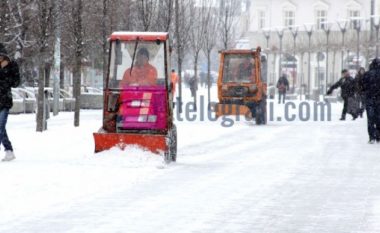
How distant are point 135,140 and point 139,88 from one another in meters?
1.20

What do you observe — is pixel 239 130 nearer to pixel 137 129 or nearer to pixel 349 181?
pixel 137 129

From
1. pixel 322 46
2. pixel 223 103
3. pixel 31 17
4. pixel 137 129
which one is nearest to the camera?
pixel 137 129

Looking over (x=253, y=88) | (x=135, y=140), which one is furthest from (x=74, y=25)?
(x=135, y=140)

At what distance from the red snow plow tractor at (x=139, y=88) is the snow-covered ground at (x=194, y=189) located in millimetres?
775

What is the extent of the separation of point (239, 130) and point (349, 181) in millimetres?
14213

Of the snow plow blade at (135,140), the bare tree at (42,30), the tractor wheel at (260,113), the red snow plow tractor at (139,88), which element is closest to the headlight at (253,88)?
the tractor wheel at (260,113)

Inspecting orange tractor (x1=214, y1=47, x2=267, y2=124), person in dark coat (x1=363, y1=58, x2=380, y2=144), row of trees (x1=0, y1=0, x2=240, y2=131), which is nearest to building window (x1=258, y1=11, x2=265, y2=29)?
row of trees (x1=0, y1=0, x2=240, y2=131)

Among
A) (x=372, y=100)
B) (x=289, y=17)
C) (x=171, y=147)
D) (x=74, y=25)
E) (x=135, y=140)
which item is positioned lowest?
(x=171, y=147)

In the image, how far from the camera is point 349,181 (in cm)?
1434

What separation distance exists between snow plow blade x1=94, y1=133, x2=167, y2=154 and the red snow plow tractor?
1.62ft

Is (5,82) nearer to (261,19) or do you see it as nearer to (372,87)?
(372,87)

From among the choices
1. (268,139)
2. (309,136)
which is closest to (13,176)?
(268,139)

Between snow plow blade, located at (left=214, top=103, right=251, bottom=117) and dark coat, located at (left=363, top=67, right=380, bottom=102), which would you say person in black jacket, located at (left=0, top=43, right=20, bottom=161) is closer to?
dark coat, located at (left=363, top=67, right=380, bottom=102)

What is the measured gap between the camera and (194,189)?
12.8 meters
